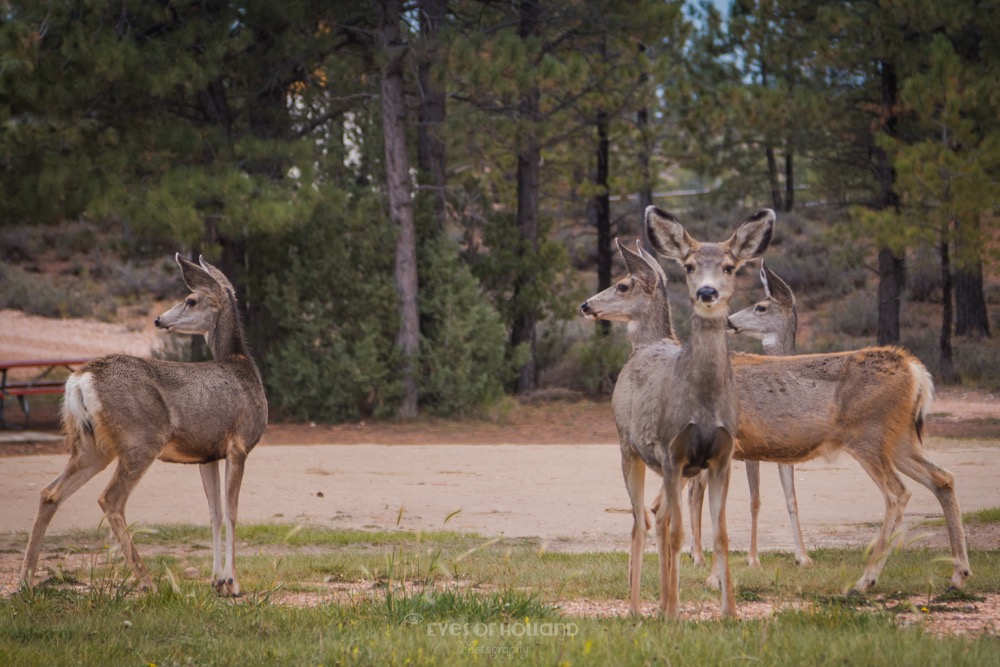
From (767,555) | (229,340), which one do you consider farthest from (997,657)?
(229,340)

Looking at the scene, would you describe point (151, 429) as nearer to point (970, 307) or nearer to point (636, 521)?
point (636, 521)

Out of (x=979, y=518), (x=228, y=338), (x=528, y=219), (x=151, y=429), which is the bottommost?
(x=979, y=518)

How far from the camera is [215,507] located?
377 inches

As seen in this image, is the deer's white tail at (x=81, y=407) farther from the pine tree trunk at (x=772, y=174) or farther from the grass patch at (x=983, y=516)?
the pine tree trunk at (x=772, y=174)

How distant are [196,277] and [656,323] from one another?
3825 mm

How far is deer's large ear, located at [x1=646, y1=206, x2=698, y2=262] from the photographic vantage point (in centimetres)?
758

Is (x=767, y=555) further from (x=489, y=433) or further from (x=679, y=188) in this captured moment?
(x=679, y=188)

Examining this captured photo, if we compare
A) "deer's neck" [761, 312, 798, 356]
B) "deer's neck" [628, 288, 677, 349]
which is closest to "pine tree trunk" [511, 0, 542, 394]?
"deer's neck" [761, 312, 798, 356]

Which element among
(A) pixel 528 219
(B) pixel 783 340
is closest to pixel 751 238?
(B) pixel 783 340

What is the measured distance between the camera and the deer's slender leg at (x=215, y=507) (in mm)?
9172

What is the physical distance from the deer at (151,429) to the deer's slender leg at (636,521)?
2.97 metres

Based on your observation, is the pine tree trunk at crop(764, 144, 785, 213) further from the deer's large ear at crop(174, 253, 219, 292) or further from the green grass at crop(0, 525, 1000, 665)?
the green grass at crop(0, 525, 1000, 665)

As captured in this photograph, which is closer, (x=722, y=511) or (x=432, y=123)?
(x=722, y=511)

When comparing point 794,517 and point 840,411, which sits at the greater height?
point 840,411
